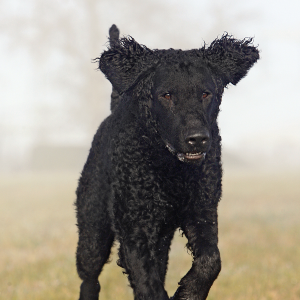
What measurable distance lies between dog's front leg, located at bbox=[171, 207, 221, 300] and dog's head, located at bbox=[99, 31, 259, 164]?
0.59 m

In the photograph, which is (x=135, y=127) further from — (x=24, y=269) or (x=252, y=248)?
(x=252, y=248)

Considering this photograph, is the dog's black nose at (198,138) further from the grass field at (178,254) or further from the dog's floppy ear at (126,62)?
the grass field at (178,254)

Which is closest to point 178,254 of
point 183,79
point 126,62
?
point 126,62

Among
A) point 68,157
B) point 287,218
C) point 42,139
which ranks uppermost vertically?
point 68,157

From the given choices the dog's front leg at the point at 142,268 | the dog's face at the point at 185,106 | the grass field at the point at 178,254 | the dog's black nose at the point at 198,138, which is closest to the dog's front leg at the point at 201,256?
the dog's front leg at the point at 142,268

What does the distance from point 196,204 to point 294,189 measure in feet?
79.3

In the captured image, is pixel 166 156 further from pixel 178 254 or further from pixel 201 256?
pixel 178 254

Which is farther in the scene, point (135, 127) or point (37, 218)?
point (37, 218)

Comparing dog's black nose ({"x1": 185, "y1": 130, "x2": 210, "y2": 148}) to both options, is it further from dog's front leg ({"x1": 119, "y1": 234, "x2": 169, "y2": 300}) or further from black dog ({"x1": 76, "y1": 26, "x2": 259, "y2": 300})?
dog's front leg ({"x1": 119, "y1": 234, "x2": 169, "y2": 300})

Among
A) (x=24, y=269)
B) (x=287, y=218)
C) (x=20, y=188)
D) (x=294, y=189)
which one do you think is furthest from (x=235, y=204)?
(x=20, y=188)

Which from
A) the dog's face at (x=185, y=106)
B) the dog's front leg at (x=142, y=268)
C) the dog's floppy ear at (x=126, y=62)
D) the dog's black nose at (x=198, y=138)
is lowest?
the dog's front leg at (x=142, y=268)

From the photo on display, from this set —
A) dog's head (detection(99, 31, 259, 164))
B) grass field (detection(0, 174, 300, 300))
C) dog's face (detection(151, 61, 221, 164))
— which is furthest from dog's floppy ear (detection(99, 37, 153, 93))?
grass field (detection(0, 174, 300, 300))

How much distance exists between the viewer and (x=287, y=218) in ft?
51.8

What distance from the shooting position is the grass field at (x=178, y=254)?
6.80 m
